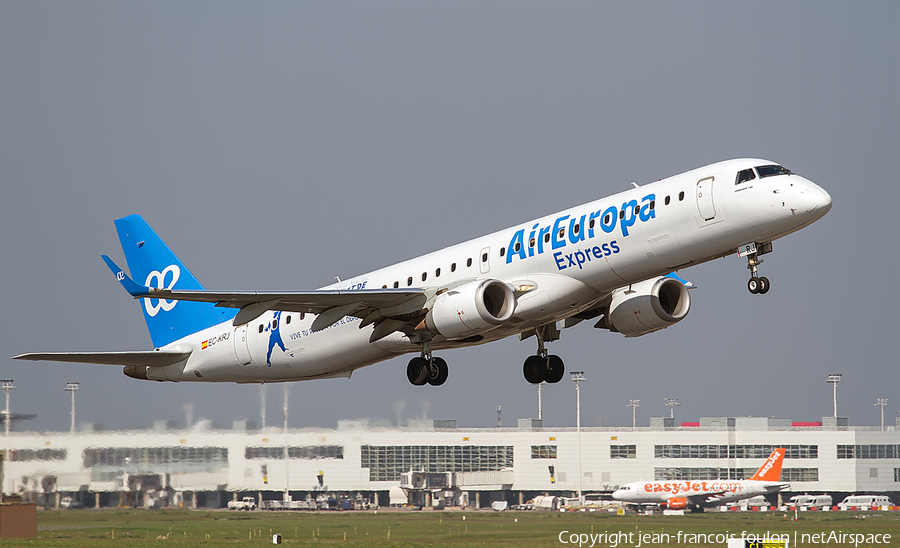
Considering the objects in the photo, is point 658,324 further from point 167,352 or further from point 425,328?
point 167,352

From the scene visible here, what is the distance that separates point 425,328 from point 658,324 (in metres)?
6.76

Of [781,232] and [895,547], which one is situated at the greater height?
[781,232]

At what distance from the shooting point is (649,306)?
29703mm

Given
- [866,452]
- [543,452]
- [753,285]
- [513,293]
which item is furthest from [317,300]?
[866,452]

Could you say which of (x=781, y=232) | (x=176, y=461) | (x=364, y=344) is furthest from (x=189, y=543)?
(x=781, y=232)

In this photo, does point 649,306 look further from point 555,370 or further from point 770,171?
point 770,171

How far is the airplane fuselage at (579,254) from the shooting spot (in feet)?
79.2

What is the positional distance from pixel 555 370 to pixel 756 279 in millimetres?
8644

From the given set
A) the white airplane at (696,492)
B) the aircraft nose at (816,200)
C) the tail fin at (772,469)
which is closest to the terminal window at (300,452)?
the aircraft nose at (816,200)

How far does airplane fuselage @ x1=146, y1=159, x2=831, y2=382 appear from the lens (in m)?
24.1

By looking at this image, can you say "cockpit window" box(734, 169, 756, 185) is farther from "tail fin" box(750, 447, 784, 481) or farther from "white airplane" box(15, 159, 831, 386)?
"tail fin" box(750, 447, 784, 481)

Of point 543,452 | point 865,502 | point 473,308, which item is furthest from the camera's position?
point 543,452

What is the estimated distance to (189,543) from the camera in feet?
147

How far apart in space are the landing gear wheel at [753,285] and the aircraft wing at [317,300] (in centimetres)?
867
